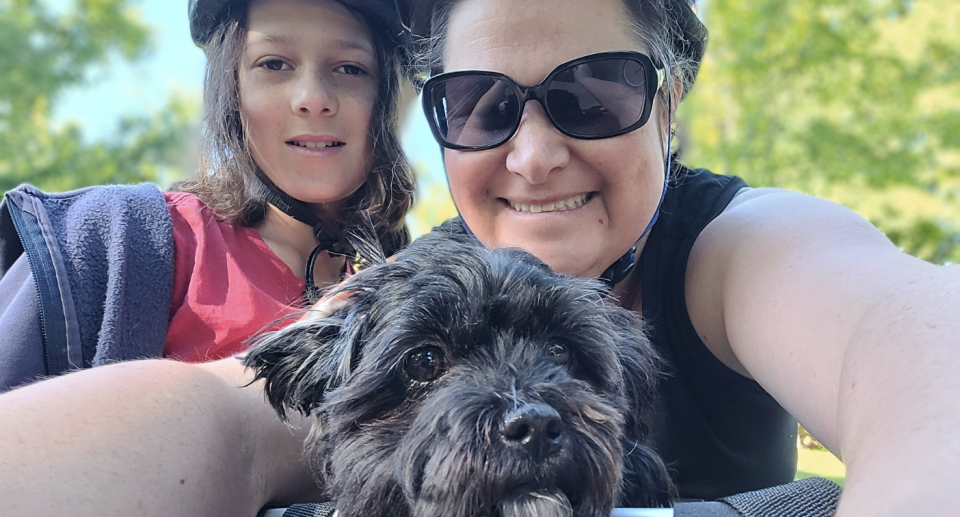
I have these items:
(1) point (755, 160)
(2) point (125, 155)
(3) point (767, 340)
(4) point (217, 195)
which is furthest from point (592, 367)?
(2) point (125, 155)

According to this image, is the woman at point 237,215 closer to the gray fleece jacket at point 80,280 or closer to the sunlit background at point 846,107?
the gray fleece jacket at point 80,280

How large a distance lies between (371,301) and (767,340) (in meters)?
1.09

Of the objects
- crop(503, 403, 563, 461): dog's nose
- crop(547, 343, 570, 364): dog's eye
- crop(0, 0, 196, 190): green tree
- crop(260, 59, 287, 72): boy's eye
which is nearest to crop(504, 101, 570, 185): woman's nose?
crop(547, 343, 570, 364): dog's eye

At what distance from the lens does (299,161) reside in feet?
10.5

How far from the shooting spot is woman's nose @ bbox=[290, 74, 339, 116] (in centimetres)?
307

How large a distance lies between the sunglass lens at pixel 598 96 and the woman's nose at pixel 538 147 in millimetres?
41

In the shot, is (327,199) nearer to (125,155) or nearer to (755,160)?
(755,160)

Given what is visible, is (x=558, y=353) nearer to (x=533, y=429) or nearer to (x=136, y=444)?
(x=533, y=429)

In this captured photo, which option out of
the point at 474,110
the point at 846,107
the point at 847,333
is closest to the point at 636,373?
the point at 847,333

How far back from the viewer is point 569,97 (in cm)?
230

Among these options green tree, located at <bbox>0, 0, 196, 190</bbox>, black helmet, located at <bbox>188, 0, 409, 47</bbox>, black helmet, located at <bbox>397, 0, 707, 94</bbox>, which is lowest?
black helmet, located at <bbox>397, 0, 707, 94</bbox>

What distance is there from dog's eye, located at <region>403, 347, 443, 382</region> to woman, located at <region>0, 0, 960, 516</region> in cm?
56

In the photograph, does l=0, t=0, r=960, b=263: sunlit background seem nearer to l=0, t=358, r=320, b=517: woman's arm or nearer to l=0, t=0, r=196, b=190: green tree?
l=0, t=0, r=196, b=190: green tree

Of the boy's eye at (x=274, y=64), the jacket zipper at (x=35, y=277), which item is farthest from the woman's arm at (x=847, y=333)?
the jacket zipper at (x=35, y=277)
